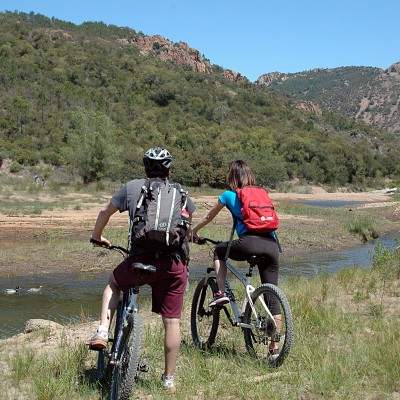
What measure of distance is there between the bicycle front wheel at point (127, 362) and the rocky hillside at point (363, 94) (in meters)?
149

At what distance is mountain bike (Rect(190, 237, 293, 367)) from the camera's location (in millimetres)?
4387

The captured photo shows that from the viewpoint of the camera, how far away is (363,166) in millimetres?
81750

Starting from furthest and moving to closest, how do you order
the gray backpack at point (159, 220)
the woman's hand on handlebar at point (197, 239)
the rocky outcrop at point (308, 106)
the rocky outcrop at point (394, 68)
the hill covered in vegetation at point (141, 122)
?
the rocky outcrop at point (394, 68) < the rocky outcrop at point (308, 106) < the hill covered in vegetation at point (141, 122) < the woman's hand on handlebar at point (197, 239) < the gray backpack at point (159, 220)

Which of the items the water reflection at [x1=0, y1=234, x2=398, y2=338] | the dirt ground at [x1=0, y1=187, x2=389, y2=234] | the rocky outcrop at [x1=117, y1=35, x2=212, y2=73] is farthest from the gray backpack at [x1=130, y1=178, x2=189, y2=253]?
the rocky outcrop at [x1=117, y1=35, x2=212, y2=73]

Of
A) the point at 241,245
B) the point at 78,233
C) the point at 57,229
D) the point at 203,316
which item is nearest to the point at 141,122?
the point at 57,229

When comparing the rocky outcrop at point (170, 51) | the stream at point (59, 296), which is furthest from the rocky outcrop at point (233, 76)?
the stream at point (59, 296)

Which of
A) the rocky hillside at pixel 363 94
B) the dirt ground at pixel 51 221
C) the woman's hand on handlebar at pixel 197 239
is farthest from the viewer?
the rocky hillside at pixel 363 94

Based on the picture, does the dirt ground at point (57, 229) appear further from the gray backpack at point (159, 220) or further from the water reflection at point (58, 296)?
the gray backpack at point (159, 220)

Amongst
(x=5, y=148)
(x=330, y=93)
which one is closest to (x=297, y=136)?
(x=5, y=148)

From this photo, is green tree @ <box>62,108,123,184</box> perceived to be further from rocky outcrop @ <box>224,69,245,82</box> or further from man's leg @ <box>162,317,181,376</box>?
rocky outcrop @ <box>224,69,245,82</box>

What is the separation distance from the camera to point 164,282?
12.7ft

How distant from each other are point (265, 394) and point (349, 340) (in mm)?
1607

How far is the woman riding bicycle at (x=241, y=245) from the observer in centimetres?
463

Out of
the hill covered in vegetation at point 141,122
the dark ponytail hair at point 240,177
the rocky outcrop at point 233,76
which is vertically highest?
the rocky outcrop at point 233,76
